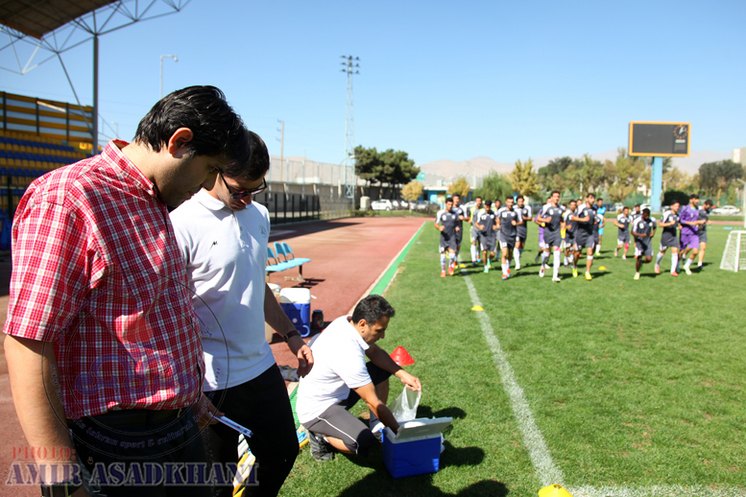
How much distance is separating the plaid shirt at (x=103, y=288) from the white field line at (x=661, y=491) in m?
2.79

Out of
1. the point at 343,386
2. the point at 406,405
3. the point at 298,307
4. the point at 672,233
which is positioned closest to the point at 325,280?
the point at 298,307

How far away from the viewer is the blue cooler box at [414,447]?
346cm

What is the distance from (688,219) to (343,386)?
45.4 feet

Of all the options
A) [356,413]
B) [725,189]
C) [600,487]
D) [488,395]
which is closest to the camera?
[600,487]

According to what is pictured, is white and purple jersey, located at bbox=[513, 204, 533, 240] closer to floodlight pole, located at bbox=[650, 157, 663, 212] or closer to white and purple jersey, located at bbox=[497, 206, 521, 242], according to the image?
white and purple jersey, located at bbox=[497, 206, 521, 242]

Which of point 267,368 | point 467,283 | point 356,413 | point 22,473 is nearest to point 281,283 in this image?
point 467,283

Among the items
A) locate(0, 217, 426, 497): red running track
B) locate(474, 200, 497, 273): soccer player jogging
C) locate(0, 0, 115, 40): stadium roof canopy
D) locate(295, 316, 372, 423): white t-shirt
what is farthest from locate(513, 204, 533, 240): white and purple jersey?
locate(0, 0, 115, 40): stadium roof canopy

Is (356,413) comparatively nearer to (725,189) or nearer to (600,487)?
(600,487)

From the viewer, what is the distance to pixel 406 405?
4.18m

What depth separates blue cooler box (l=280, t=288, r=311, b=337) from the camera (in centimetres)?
720

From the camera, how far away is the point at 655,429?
4.21 metres

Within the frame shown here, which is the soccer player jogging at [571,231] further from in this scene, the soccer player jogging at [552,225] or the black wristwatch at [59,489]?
the black wristwatch at [59,489]

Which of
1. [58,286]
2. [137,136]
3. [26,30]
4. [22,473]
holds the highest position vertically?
[26,30]

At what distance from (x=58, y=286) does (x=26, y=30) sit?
2627 centimetres
